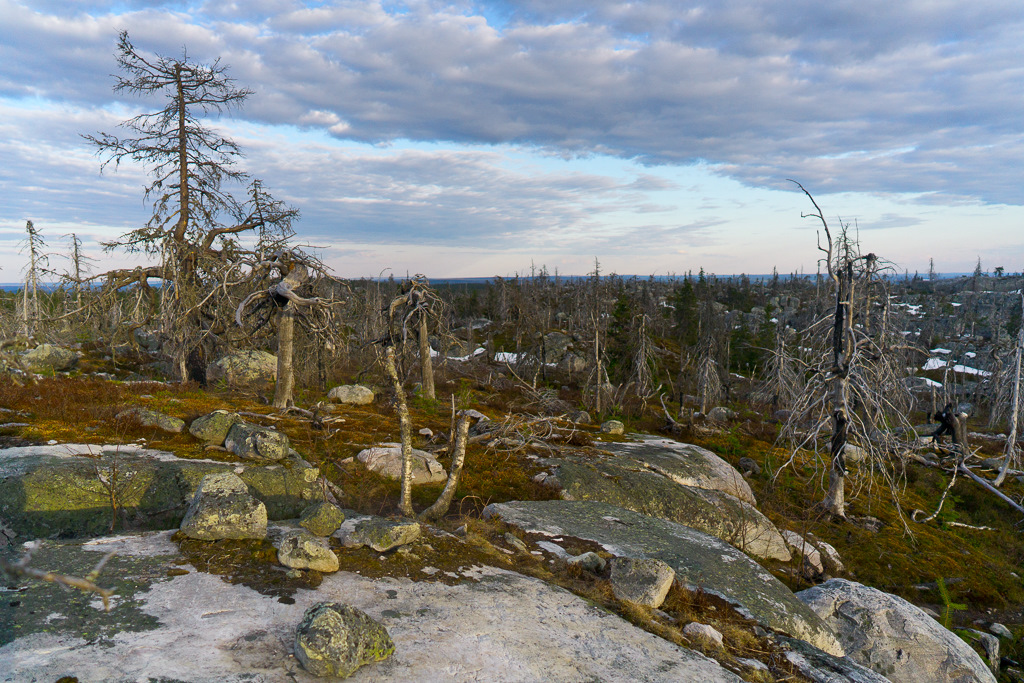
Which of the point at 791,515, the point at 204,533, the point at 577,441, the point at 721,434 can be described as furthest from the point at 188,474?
the point at 721,434

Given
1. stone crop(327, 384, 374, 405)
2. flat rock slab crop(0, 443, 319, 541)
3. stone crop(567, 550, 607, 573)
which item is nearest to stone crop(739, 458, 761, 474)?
stone crop(567, 550, 607, 573)

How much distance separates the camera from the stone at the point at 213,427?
10727 mm

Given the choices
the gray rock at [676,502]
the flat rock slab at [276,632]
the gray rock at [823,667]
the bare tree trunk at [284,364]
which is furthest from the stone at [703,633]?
the bare tree trunk at [284,364]

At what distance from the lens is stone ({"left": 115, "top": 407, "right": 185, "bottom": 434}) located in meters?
10.9

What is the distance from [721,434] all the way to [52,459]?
21515 millimetres

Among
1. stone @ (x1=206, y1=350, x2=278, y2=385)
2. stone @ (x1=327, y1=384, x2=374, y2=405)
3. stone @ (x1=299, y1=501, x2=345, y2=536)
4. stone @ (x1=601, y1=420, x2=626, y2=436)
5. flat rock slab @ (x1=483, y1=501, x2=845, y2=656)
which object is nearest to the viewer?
stone @ (x1=299, y1=501, x2=345, y2=536)

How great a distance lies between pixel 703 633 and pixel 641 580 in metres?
1.00

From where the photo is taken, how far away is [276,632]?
4773 mm

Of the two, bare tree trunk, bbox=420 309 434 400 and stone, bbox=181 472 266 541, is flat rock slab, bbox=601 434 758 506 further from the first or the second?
stone, bbox=181 472 266 541

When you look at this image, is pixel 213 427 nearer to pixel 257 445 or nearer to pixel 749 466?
pixel 257 445

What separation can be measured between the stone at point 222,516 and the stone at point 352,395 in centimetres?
1176

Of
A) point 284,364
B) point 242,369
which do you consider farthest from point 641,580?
point 242,369

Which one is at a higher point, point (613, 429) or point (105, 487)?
point (105, 487)

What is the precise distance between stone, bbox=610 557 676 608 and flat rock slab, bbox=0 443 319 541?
5.55 metres
